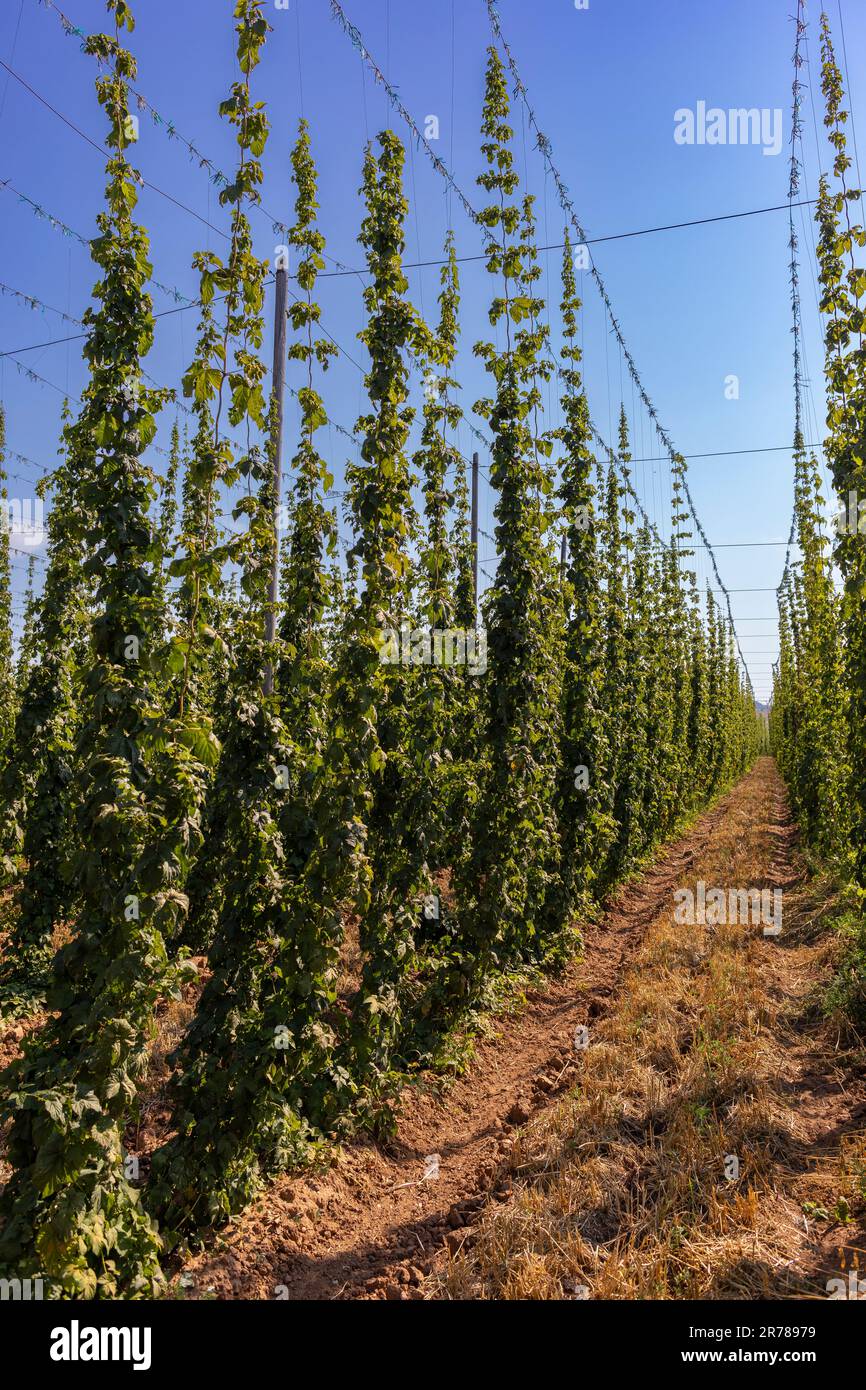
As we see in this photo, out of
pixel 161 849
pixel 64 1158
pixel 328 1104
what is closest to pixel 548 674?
pixel 328 1104

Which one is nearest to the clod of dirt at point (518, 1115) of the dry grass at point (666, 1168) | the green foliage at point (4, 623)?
the dry grass at point (666, 1168)

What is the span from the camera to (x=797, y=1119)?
470 cm

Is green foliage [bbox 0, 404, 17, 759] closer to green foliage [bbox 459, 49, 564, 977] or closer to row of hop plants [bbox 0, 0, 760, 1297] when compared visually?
row of hop plants [bbox 0, 0, 760, 1297]

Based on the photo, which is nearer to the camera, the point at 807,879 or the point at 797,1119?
the point at 797,1119

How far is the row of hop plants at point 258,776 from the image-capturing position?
3.13 m

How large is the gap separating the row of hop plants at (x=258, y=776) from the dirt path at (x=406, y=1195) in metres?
0.24

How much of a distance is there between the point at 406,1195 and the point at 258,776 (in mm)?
2756

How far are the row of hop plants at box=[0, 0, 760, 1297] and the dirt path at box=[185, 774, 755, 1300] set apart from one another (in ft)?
0.78

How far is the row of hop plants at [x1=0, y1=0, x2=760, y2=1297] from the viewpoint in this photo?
313cm

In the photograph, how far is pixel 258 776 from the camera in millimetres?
4348

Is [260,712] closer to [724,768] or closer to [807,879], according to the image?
[807,879]

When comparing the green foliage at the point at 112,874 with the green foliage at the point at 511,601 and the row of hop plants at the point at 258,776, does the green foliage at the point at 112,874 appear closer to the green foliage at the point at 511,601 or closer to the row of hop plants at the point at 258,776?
the row of hop plants at the point at 258,776

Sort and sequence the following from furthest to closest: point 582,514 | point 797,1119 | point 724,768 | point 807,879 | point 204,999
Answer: point 724,768 < point 807,879 < point 582,514 < point 797,1119 < point 204,999
